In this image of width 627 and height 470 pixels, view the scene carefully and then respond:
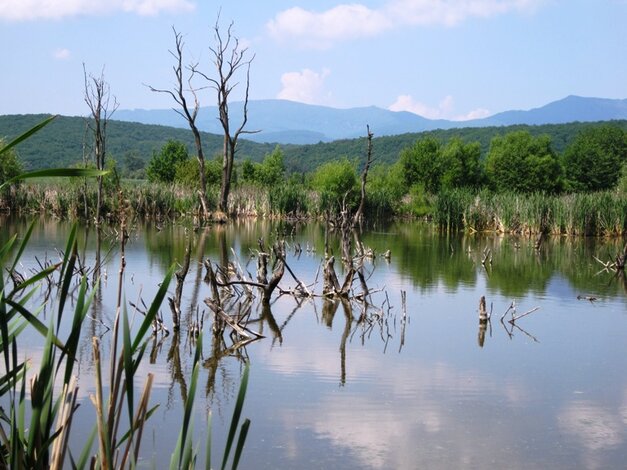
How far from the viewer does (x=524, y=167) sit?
5303cm

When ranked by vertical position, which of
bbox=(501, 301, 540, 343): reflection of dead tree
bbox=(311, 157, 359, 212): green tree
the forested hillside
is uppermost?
the forested hillside

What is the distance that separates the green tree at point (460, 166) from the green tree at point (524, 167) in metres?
1.37

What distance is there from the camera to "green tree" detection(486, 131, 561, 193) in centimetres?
5266

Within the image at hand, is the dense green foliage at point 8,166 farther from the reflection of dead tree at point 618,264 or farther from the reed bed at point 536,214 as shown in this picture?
the reflection of dead tree at point 618,264

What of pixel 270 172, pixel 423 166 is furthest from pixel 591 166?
pixel 270 172

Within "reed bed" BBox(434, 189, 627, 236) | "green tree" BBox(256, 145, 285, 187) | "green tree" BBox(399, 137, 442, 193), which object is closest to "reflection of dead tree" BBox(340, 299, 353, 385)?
"reed bed" BBox(434, 189, 627, 236)

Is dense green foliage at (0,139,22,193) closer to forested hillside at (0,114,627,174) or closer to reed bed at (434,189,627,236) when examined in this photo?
reed bed at (434,189,627,236)

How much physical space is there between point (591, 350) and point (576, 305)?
3285mm

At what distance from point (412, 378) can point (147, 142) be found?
101317 millimetres

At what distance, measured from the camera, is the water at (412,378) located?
5891mm

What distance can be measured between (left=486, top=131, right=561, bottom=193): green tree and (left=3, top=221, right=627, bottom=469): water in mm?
38350

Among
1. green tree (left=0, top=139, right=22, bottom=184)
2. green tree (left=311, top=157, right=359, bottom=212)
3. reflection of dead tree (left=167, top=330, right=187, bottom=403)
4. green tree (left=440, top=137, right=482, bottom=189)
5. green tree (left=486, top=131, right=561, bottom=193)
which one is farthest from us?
green tree (left=486, top=131, right=561, bottom=193)

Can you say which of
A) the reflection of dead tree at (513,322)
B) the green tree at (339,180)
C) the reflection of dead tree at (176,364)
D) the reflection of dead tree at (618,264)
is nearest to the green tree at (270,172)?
the green tree at (339,180)

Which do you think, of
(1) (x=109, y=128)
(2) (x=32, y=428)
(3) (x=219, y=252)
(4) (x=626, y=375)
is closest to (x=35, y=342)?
(4) (x=626, y=375)
